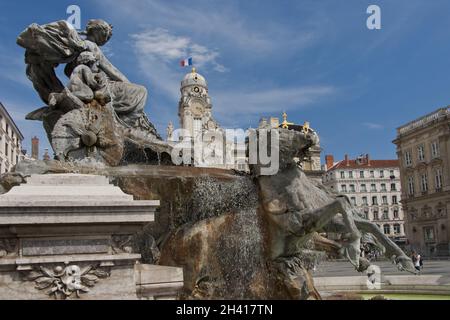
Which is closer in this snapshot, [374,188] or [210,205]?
[210,205]

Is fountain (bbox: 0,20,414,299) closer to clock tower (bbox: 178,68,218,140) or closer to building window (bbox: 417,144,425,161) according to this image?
building window (bbox: 417,144,425,161)

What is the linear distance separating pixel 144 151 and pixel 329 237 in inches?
169

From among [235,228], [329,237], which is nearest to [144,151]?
[235,228]

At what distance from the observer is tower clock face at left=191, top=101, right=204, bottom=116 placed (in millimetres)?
99562

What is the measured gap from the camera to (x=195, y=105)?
100375 mm

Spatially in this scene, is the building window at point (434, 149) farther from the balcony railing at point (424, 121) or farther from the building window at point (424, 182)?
the building window at point (424, 182)

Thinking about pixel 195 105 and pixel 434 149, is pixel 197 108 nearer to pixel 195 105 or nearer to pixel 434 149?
pixel 195 105

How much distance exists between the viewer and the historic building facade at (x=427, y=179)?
60.4 meters

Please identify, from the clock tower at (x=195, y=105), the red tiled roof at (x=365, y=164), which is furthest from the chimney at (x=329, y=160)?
the clock tower at (x=195, y=105)

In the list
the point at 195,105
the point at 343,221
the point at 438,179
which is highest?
the point at 195,105

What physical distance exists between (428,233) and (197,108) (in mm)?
52941

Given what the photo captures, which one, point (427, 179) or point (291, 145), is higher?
point (427, 179)

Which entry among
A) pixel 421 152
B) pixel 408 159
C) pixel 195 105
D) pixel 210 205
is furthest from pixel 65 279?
pixel 195 105

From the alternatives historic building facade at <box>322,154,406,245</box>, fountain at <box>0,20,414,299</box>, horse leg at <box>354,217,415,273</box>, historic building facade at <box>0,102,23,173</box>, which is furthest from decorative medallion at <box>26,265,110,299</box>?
historic building facade at <box>322,154,406,245</box>
